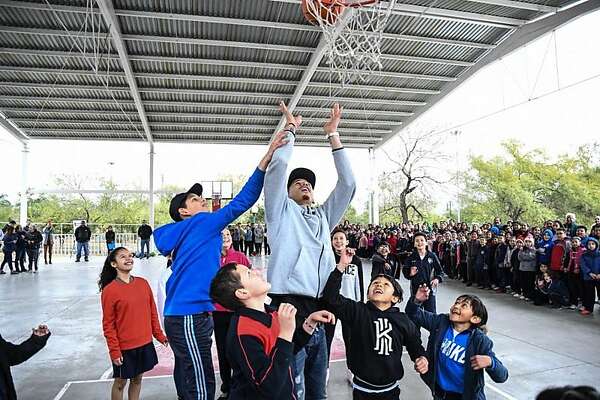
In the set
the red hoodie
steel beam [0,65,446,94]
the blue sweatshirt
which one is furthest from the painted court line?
steel beam [0,65,446,94]

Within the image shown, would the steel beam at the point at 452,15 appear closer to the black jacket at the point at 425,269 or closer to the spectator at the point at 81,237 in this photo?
the black jacket at the point at 425,269

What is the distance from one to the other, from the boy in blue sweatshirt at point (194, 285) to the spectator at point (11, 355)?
683mm

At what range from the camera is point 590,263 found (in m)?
7.22

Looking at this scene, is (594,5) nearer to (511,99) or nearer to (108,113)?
(511,99)

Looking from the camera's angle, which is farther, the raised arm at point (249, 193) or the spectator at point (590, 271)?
the spectator at point (590, 271)

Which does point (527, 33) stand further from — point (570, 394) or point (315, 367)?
point (570, 394)

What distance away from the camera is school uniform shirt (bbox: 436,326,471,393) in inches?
94.3

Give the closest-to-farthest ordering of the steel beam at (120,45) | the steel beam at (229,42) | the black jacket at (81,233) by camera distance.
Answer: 1. the steel beam at (120,45)
2. the steel beam at (229,42)
3. the black jacket at (81,233)

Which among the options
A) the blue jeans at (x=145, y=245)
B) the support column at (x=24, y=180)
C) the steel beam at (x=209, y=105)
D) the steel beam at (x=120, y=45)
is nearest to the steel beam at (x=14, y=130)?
the support column at (x=24, y=180)

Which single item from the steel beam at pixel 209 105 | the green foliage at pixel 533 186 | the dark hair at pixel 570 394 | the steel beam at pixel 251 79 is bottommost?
the dark hair at pixel 570 394

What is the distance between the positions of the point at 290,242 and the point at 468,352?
1177mm

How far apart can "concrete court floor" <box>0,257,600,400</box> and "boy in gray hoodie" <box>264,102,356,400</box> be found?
1.65m

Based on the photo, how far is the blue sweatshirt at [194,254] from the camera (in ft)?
7.43

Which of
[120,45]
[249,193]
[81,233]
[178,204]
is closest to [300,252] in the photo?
[249,193]
